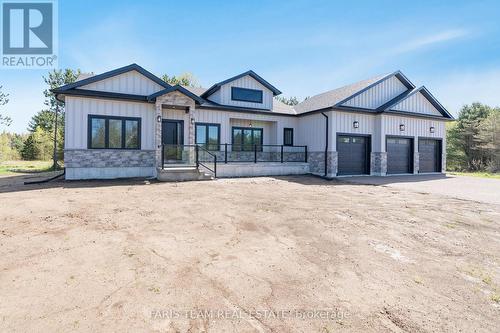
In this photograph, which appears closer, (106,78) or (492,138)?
(106,78)

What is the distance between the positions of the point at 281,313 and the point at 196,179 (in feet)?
34.7

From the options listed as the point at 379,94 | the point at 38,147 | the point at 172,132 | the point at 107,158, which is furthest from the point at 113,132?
the point at 38,147

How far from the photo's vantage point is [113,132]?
13.4 meters

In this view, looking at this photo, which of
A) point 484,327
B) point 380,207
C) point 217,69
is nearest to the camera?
point 484,327

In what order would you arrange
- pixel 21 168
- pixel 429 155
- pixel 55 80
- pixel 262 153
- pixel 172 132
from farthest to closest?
pixel 55 80 < pixel 21 168 < pixel 429 155 < pixel 262 153 < pixel 172 132

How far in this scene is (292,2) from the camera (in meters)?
11.6

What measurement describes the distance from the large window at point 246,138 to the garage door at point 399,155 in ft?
28.4

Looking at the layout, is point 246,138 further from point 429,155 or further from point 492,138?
point 492,138

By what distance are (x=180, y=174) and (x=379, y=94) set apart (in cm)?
1406

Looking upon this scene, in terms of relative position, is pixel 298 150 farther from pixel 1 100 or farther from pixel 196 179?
pixel 1 100

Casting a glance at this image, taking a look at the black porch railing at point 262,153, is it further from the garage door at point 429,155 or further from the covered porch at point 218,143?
the garage door at point 429,155

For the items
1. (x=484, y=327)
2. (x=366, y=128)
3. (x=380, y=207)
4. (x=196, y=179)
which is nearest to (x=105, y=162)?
(x=196, y=179)

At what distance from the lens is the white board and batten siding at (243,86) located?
55.7ft

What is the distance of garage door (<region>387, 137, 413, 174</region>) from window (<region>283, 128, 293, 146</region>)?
6.41m
